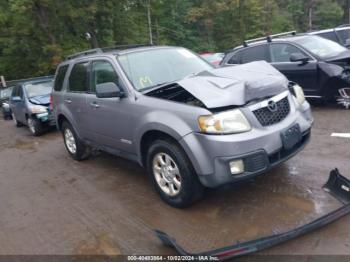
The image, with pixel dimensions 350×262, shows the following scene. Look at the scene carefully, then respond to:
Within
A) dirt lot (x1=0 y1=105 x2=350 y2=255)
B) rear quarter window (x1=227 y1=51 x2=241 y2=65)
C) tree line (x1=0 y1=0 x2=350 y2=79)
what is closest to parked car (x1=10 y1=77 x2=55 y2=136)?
dirt lot (x1=0 y1=105 x2=350 y2=255)

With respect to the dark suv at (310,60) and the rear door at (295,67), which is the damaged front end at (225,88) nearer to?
the dark suv at (310,60)

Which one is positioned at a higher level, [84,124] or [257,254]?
[84,124]

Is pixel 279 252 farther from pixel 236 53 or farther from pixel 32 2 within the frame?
pixel 32 2

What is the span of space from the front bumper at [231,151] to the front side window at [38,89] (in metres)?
8.15

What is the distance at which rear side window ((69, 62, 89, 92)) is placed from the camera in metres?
5.78

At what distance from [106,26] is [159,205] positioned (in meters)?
17.5

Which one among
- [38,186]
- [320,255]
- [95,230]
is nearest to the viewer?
[320,255]

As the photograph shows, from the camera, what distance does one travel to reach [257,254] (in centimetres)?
324

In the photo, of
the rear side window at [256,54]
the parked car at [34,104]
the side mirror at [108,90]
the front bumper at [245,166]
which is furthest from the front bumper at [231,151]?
the parked car at [34,104]

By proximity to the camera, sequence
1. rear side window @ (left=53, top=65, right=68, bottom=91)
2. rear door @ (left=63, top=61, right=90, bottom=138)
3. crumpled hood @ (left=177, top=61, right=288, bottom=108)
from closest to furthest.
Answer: crumpled hood @ (left=177, top=61, right=288, bottom=108) → rear door @ (left=63, top=61, right=90, bottom=138) → rear side window @ (left=53, top=65, right=68, bottom=91)

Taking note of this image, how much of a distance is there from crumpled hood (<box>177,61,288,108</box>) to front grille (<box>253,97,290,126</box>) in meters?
0.14

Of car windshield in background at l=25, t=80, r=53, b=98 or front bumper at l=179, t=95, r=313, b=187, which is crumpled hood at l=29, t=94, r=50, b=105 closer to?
car windshield in background at l=25, t=80, r=53, b=98

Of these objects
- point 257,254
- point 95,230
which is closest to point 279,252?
point 257,254

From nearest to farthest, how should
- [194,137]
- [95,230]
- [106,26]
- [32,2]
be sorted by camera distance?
1. [194,137]
2. [95,230]
3. [32,2]
4. [106,26]
